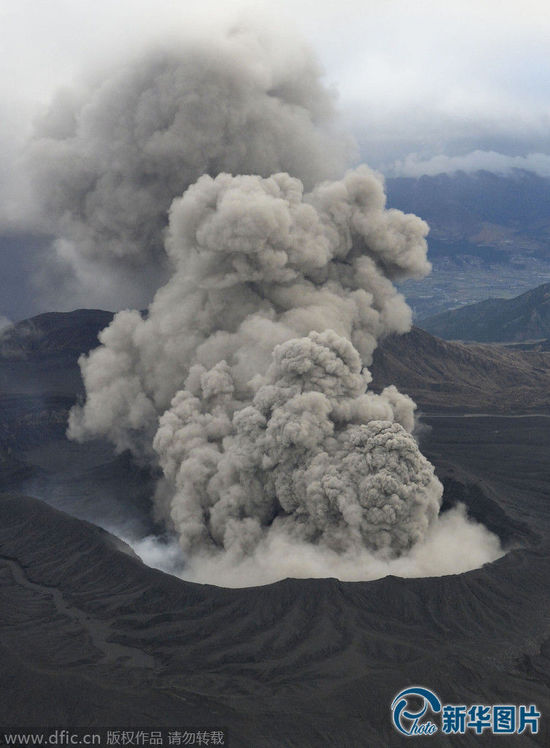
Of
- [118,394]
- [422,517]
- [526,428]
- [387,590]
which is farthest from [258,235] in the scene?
[526,428]

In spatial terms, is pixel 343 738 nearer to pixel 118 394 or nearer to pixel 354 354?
pixel 354 354

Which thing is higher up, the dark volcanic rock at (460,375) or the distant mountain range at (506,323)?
the distant mountain range at (506,323)

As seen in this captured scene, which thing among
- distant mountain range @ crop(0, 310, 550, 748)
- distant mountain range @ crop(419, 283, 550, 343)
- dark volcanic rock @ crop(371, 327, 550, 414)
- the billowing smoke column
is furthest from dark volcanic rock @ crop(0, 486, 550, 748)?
distant mountain range @ crop(419, 283, 550, 343)

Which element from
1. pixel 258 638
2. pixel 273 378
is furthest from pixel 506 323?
pixel 258 638

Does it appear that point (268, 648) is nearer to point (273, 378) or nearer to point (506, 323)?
point (273, 378)
